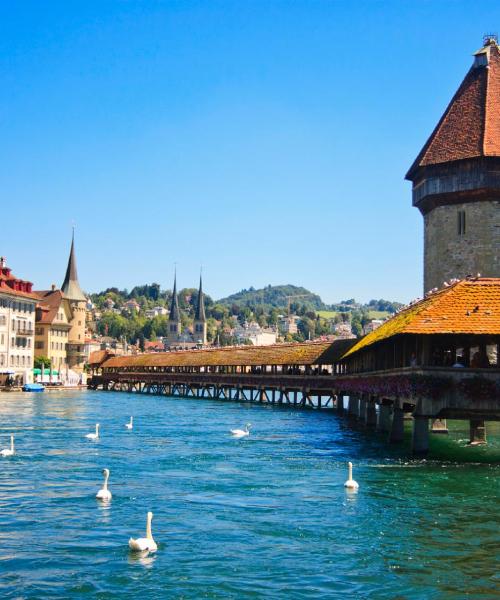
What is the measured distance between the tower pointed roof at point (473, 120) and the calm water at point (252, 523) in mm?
22006

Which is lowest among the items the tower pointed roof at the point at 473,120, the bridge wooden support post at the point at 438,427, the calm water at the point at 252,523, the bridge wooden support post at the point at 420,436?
the calm water at the point at 252,523

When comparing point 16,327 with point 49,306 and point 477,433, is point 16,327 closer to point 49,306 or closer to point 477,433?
point 49,306

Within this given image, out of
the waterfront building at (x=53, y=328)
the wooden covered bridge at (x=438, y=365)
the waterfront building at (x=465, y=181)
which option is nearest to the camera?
the wooden covered bridge at (x=438, y=365)

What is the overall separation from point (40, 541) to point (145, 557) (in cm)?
267

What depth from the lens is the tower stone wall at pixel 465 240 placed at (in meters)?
51.2

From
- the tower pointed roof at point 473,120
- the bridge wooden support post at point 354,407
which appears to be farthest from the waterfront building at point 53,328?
the tower pointed roof at point 473,120

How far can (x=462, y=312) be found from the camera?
28.9 m

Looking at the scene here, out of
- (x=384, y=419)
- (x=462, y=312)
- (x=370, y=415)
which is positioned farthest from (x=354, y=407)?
(x=462, y=312)

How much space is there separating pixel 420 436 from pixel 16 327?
3234 inches

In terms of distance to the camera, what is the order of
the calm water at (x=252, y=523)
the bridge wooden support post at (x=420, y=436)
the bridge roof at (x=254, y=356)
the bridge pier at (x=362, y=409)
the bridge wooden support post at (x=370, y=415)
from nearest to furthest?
the calm water at (x=252, y=523), the bridge wooden support post at (x=420, y=436), the bridge wooden support post at (x=370, y=415), the bridge pier at (x=362, y=409), the bridge roof at (x=254, y=356)

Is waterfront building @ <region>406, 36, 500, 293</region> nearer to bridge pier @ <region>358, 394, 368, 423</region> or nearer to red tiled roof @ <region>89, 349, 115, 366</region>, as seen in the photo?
bridge pier @ <region>358, 394, 368, 423</region>

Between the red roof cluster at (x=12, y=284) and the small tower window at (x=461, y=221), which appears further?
the red roof cluster at (x=12, y=284)

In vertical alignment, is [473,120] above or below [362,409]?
above

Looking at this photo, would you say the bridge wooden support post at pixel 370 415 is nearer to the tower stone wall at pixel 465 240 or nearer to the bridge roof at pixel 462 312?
the tower stone wall at pixel 465 240
